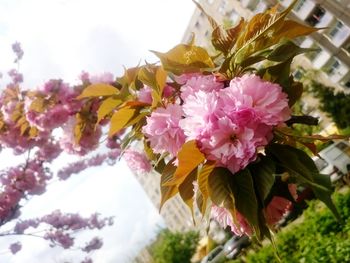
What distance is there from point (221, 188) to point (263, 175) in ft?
0.43

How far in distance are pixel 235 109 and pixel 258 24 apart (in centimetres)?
44

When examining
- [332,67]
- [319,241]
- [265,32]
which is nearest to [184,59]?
[265,32]

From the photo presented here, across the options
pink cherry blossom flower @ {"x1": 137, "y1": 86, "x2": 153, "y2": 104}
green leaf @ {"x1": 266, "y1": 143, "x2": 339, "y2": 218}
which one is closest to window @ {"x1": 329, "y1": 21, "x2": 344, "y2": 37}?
pink cherry blossom flower @ {"x1": 137, "y1": 86, "x2": 153, "y2": 104}

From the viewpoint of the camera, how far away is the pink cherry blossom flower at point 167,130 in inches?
47.9

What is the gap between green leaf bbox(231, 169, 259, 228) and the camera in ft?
3.45

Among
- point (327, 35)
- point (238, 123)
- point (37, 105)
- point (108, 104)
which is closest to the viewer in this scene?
point (238, 123)

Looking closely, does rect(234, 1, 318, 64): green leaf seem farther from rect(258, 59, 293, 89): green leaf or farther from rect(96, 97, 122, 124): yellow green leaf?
rect(96, 97, 122, 124): yellow green leaf

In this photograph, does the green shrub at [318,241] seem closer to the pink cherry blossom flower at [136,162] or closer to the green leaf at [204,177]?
the pink cherry blossom flower at [136,162]

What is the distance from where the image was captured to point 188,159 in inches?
43.2

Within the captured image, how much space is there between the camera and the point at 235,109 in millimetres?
1065

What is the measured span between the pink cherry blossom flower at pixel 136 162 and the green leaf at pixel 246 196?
95cm

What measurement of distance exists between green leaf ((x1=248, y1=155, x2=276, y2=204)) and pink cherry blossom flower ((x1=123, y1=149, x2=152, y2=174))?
0.95 meters

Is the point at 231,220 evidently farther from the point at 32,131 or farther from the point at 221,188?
the point at 32,131

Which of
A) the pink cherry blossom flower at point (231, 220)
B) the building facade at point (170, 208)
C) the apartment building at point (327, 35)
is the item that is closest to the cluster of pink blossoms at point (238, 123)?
the pink cherry blossom flower at point (231, 220)
